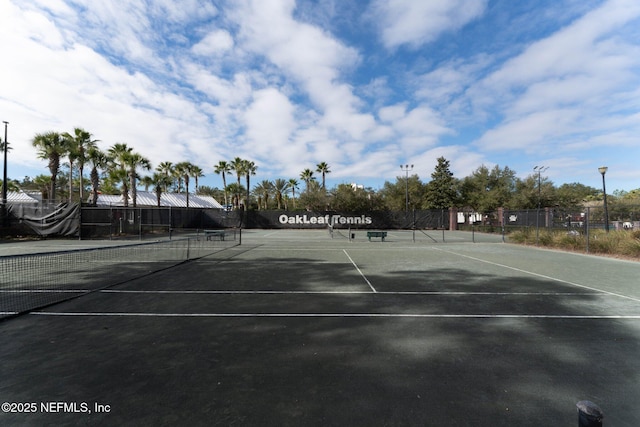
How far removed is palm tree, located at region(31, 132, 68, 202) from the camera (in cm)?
2467

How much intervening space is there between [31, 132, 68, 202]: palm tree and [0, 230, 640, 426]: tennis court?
26.2m

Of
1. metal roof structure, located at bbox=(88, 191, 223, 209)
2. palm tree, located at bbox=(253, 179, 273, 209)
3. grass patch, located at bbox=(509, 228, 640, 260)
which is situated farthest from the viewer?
palm tree, located at bbox=(253, 179, 273, 209)

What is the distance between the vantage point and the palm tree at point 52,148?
80.9ft

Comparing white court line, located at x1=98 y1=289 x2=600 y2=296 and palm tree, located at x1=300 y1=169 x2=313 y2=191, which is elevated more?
palm tree, located at x1=300 y1=169 x2=313 y2=191

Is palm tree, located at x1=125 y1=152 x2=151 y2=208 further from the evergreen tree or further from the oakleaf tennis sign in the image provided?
the evergreen tree

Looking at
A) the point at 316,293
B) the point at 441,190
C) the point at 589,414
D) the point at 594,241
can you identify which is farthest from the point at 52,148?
the point at 441,190

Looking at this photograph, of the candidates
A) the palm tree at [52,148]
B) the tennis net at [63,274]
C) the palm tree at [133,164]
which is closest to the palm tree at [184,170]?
Answer: the palm tree at [133,164]

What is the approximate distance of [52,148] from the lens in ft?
81.9

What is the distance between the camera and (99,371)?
11.1 feet

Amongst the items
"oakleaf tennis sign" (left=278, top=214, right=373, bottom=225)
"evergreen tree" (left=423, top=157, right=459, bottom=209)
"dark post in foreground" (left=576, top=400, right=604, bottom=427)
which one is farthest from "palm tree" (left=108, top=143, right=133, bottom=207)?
"evergreen tree" (left=423, top=157, right=459, bottom=209)

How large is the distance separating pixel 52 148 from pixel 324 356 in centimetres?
3257

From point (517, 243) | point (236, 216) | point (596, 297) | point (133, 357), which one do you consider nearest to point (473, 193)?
point (517, 243)

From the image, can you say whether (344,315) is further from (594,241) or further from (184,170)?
(184,170)

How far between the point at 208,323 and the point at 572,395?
5033 mm
